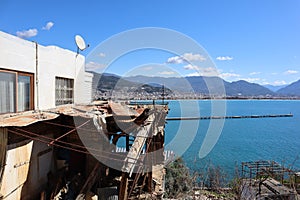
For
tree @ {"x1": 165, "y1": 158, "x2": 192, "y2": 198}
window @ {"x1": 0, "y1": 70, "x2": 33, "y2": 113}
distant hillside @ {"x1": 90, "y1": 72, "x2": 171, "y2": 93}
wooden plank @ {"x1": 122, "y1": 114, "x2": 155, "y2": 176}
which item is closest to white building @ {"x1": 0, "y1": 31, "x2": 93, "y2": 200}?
window @ {"x1": 0, "y1": 70, "x2": 33, "y2": 113}

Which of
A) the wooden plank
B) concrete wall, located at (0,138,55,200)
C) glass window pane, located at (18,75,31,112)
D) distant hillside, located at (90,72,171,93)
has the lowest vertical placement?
concrete wall, located at (0,138,55,200)

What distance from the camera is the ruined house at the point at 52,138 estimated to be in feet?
15.7

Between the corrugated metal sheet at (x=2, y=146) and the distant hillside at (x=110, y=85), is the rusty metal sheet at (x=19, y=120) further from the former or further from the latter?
the distant hillside at (x=110, y=85)

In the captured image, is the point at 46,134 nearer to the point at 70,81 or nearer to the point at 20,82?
the point at 20,82

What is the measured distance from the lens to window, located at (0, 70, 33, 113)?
17.6ft

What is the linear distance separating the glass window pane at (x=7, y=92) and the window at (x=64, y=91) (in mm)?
2303

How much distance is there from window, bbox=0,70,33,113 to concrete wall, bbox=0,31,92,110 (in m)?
0.18

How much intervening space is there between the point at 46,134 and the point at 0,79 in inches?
71.6

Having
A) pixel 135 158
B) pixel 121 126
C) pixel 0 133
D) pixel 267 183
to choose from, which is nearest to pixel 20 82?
pixel 0 133

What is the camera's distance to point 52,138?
20.6 ft

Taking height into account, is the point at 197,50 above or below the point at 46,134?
above

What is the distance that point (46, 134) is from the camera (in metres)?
6.01

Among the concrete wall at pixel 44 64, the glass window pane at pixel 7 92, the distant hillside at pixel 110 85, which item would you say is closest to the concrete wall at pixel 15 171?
the glass window pane at pixel 7 92

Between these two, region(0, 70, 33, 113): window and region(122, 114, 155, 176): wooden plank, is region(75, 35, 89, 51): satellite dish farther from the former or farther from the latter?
region(122, 114, 155, 176): wooden plank
